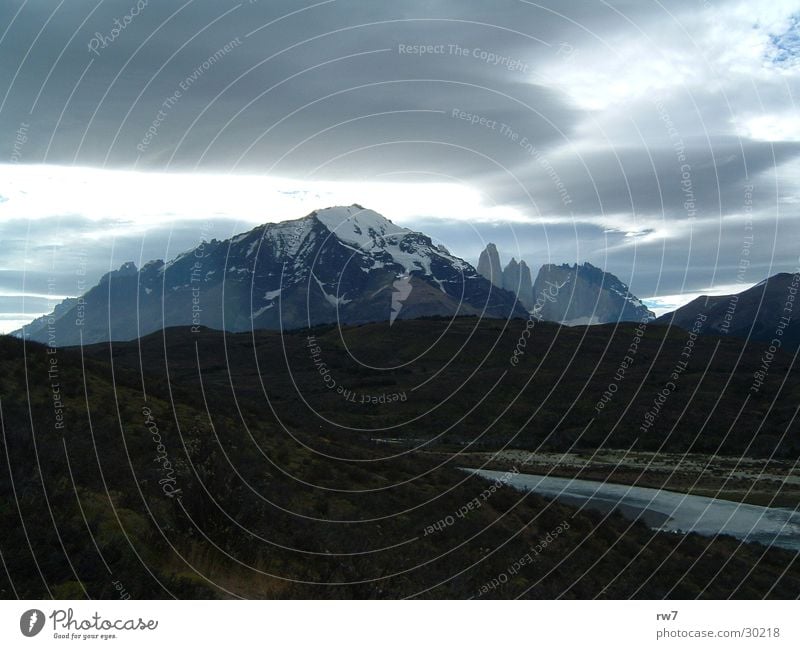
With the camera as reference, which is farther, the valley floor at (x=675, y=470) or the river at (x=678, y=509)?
the valley floor at (x=675, y=470)

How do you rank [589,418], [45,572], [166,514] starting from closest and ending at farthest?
1. [45,572]
2. [166,514]
3. [589,418]

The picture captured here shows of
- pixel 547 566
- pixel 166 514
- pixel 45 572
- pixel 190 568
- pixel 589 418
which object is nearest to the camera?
pixel 45 572

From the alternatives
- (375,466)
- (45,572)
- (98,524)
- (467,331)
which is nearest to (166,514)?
(98,524)

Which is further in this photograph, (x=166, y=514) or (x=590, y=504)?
(x=590, y=504)

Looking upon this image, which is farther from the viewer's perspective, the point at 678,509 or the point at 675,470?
the point at 675,470

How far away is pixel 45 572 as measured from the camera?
1091cm

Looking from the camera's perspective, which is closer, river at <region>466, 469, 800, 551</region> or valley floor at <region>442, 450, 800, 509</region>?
river at <region>466, 469, 800, 551</region>

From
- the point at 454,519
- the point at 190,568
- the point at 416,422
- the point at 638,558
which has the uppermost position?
the point at 190,568

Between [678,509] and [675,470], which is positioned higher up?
[678,509]

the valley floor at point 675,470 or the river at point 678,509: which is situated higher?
the river at point 678,509

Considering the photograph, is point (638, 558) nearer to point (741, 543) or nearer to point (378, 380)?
point (741, 543)

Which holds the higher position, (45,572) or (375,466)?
(45,572)

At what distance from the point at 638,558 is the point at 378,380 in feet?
326

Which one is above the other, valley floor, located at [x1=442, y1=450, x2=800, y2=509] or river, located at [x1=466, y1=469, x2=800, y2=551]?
river, located at [x1=466, y1=469, x2=800, y2=551]
